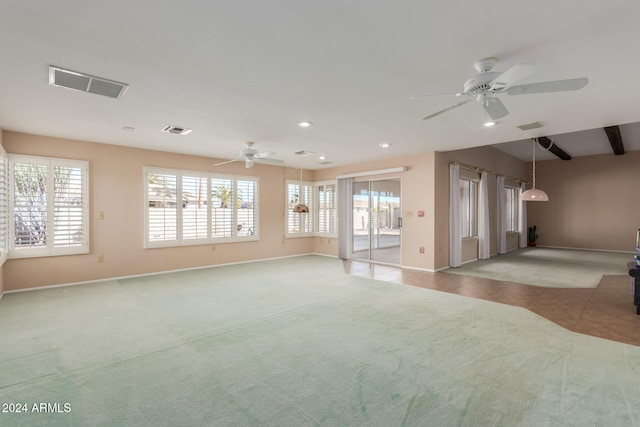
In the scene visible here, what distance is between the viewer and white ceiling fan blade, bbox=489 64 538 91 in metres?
2.16

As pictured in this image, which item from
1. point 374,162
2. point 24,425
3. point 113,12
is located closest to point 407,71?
point 113,12

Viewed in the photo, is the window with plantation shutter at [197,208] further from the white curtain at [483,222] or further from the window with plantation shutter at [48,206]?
the white curtain at [483,222]

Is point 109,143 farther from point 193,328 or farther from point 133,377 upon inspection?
point 133,377

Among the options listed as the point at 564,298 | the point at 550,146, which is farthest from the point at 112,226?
the point at 550,146

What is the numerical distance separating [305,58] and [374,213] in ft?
20.9

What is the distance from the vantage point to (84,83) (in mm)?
3150

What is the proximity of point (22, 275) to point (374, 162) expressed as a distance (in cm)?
748

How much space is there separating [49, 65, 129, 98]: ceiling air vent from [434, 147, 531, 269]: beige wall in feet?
19.7

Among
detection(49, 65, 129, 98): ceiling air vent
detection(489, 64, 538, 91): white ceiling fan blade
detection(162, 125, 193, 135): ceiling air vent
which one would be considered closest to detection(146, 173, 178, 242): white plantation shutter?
detection(162, 125, 193, 135): ceiling air vent

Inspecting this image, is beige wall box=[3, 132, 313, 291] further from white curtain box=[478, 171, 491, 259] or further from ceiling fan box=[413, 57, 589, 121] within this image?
white curtain box=[478, 171, 491, 259]

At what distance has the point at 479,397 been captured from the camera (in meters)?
2.28

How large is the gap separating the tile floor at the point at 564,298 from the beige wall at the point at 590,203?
533 cm

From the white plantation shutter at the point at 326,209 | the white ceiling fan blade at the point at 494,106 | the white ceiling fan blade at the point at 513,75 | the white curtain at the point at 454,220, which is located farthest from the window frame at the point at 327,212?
the white ceiling fan blade at the point at 513,75

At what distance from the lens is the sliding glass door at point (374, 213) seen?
27.9ft
